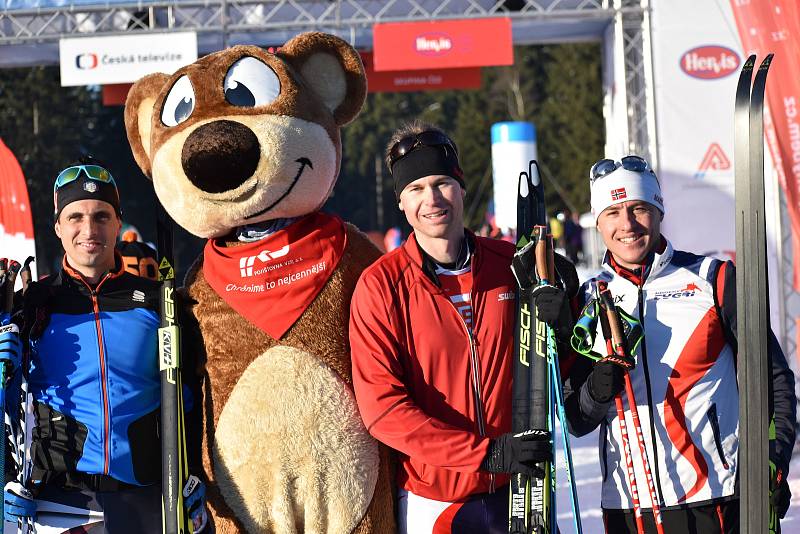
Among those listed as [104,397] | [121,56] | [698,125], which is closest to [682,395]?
[104,397]

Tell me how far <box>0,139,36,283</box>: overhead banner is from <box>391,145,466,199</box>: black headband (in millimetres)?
6052

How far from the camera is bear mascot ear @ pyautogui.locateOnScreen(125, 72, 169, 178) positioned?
315 cm

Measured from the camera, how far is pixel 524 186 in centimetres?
271

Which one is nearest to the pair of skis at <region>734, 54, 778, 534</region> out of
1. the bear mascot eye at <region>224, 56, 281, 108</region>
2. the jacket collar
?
the bear mascot eye at <region>224, 56, 281, 108</region>

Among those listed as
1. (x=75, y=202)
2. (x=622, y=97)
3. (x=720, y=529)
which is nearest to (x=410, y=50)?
(x=622, y=97)

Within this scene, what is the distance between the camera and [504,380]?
2.55 m

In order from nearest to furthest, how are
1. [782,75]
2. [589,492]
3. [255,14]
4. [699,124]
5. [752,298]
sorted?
[752,298] → [589,492] → [782,75] → [699,124] → [255,14]

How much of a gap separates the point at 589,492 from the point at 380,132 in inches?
1825

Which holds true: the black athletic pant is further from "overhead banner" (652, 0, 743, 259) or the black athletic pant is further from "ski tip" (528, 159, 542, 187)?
"overhead banner" (652, 0, 743, 259)

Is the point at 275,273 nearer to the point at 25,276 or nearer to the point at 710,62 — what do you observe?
the point at 25,276

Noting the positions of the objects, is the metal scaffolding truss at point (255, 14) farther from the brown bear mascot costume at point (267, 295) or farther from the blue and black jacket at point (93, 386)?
the blue and black jacket at point (93, 386)

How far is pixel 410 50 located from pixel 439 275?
6.25m

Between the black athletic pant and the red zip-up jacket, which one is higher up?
the red zip-up jacket

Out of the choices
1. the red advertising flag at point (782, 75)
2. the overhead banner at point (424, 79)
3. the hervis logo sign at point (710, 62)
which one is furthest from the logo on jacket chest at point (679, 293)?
the overhead banner at point (424, 79)
